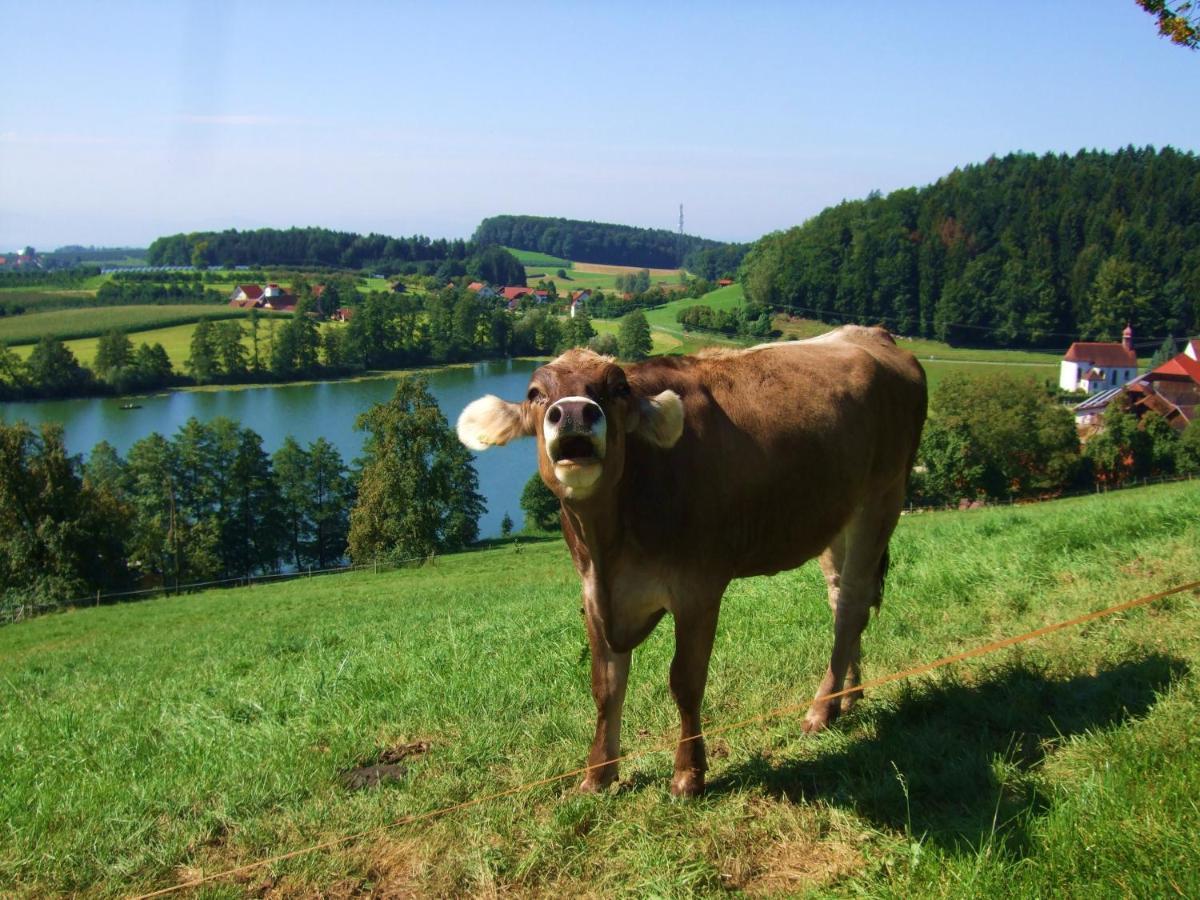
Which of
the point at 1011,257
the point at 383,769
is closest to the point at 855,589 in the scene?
the point at 383,769

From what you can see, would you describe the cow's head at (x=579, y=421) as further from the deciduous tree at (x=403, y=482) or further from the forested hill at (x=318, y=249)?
the forested hill at (x=318, y=249)

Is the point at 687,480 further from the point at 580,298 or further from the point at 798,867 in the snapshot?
the point at 580,298

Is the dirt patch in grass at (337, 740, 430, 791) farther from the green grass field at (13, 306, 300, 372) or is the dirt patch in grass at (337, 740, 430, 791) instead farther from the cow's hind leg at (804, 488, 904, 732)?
the green grass field at (13, 306, 300, 372)

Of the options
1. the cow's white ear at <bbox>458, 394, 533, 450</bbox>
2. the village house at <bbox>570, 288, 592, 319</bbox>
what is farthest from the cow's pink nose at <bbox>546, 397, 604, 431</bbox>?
the village house at <bbox>570, 288, 592, 319</bbox>

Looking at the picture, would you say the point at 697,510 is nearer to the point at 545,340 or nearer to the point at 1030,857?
the point at 1030,857

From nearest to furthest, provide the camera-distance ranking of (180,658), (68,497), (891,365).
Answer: (891,365), (180,658), (68,497)

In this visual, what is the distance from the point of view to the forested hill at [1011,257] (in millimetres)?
82938

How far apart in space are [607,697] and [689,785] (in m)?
0.60

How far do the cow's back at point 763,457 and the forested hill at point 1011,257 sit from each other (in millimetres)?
70978

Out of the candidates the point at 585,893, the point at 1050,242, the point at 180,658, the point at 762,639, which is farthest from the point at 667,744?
the point at 1050,242

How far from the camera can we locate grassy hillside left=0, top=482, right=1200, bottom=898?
11.8ft

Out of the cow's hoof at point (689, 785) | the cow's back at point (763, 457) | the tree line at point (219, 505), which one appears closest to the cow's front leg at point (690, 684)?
the cow's hoof at point (689, 785)

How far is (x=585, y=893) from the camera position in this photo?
12.0 ft

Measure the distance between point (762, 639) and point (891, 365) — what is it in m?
2.27
